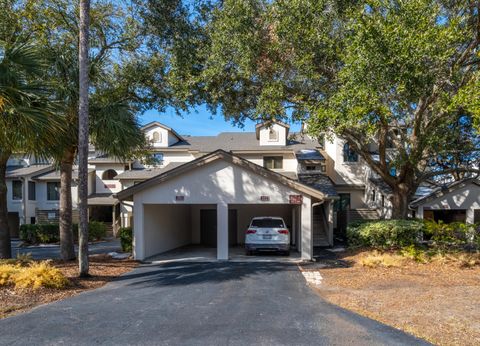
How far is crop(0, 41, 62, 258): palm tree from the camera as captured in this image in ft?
29.6

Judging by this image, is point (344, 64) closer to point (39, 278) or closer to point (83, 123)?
point (83, 123)

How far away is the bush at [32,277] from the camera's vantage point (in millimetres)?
8648

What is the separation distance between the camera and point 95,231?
23.7 metres

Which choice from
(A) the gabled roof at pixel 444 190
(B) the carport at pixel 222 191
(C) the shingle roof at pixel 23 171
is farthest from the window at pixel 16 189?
(A) the gabled roof at pixel 444 190

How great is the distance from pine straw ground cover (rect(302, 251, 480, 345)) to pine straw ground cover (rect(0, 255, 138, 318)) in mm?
6289

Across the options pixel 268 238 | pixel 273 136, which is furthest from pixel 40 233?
pixel 273 136

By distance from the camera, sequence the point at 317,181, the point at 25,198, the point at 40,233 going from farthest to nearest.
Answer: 1. the point at 25,198
2. the point at 40,233
3. the point at 317,181

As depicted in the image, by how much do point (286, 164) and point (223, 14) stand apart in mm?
14893

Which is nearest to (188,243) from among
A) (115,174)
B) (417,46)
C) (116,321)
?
(115,174)

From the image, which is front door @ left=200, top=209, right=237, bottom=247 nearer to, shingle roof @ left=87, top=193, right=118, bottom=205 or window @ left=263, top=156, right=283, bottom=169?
window @ left=263, top=156, right=283, bottom=169

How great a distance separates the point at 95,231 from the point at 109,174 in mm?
5812

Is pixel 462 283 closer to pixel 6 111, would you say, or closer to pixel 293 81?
pixel 293 81

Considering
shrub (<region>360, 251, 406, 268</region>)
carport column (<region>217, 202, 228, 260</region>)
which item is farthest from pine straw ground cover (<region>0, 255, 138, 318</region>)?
shrub (<region>360, 251, 406, 268</region>)

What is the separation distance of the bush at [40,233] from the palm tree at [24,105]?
46.3ft
